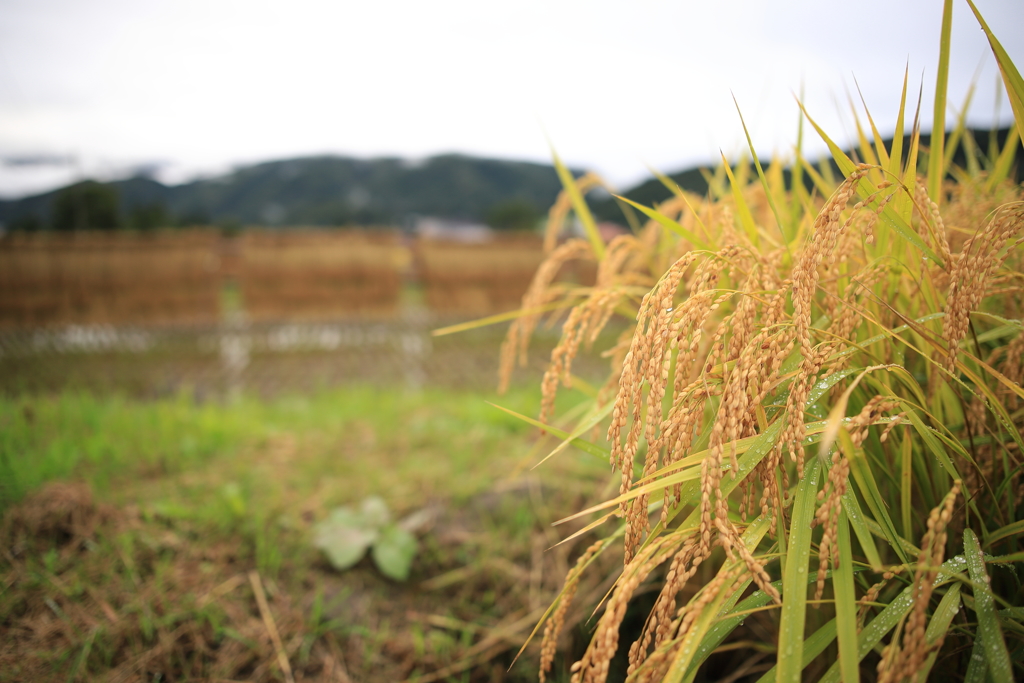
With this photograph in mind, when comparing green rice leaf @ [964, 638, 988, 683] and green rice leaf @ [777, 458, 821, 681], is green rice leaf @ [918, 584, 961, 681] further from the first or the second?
Result: green rice leaf @ [777, 458, 821, 681]

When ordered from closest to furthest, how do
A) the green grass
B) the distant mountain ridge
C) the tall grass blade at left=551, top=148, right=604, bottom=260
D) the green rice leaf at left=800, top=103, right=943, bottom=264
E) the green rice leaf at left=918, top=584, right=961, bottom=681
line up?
the green rice leaf at left=918, top=584, right=961, bottom=681 → the green rice leaf at left=800, top=103, right=943, bottom=264 → the green grass → the tall grass blade at left=551, top=148, right=604, bottom=260 → the distant mountain ridge

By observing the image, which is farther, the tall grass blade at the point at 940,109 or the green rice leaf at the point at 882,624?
the tall grass blade at the point at 940,109

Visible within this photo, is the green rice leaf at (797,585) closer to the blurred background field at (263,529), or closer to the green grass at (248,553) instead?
the blurred background field at (263,529)

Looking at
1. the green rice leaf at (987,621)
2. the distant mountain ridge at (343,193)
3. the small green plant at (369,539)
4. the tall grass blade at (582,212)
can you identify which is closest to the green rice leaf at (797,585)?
the green rice leaf at (987,621)

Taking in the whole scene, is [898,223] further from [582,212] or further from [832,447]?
[582,212]

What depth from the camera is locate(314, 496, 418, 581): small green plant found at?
179 cm

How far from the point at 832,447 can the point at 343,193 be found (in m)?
13.0

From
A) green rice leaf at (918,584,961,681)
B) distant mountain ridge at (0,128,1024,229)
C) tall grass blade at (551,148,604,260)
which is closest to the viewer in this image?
green rice leaf at (918,584,961,681)

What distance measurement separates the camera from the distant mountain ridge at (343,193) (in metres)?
8.27

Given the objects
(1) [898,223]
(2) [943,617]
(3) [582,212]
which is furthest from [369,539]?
(1) [898,223]

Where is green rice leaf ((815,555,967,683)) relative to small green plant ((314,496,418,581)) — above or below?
above

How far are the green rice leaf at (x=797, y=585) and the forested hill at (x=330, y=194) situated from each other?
6330 mm

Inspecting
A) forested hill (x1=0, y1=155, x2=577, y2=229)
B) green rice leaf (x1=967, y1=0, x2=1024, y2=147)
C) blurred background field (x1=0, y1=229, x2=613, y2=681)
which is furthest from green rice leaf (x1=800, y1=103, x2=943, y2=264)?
forested hill (x1=0, y1=155, x2=577, y2=229)

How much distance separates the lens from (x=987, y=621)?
71 centimetres
